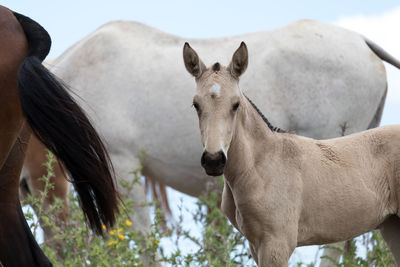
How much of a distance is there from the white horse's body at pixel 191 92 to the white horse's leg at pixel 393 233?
190 centimetres

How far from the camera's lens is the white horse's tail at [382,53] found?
215 inches

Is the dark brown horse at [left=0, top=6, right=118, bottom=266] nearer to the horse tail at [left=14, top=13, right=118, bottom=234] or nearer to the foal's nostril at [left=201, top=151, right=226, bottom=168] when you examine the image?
the horse tail at [left=14, top=13, right=118, bottom=234]

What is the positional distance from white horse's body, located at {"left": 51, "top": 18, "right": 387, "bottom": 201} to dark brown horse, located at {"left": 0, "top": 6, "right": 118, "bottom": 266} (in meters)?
2.16

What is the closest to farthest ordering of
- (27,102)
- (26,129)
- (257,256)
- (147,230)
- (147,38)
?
1. (27,102)
2. (257,256)
3. (26,129)
4. (147,230)
5. (147,38)

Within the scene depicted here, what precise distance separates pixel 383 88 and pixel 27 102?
3.46 metres

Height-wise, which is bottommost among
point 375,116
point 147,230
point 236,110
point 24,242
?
point 147,230

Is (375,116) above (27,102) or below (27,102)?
below

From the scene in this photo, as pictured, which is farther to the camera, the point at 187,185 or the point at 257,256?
the point at 187,185

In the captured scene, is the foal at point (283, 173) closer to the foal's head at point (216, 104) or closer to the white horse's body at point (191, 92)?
the foal's head at point (216, 104)

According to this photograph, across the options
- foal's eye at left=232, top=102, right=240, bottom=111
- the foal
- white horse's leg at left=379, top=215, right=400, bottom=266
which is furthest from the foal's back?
foal's eye at left=232, top=102, right=240, bottom=111

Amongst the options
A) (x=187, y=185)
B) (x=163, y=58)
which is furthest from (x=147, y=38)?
(x=187, y=185)

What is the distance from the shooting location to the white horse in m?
5.29

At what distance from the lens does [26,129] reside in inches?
129

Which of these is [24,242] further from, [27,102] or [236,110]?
[236,110]
